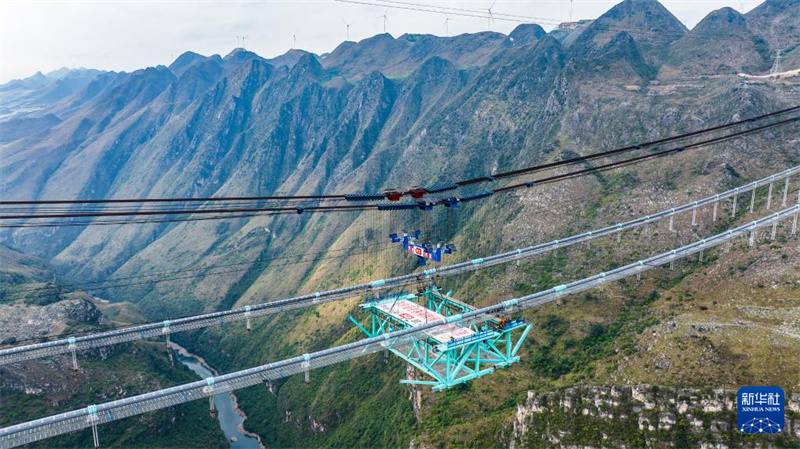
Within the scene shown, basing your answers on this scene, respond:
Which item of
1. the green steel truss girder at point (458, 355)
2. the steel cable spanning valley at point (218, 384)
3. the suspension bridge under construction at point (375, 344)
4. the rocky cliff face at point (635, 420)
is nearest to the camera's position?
the steel cable spanning valley at point (218, 384)

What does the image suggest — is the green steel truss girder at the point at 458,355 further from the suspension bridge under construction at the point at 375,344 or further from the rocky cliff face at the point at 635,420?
the rocky cliff face at the point at 635,420

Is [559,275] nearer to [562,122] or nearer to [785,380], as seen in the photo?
[785,380]

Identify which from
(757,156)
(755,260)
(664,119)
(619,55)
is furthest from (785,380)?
(619,55)

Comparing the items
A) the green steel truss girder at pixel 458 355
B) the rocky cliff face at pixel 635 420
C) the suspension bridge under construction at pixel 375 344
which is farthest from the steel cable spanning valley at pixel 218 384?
the rocky cliff face at pixel 635 420

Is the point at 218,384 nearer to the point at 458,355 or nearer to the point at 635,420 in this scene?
the point at 458,355

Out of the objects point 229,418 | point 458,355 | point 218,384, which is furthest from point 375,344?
point 229,418

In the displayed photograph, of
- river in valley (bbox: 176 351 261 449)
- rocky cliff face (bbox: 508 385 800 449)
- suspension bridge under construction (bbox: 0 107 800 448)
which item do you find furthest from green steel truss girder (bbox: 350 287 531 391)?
river in valley (bbox: 176 351 261 449)
